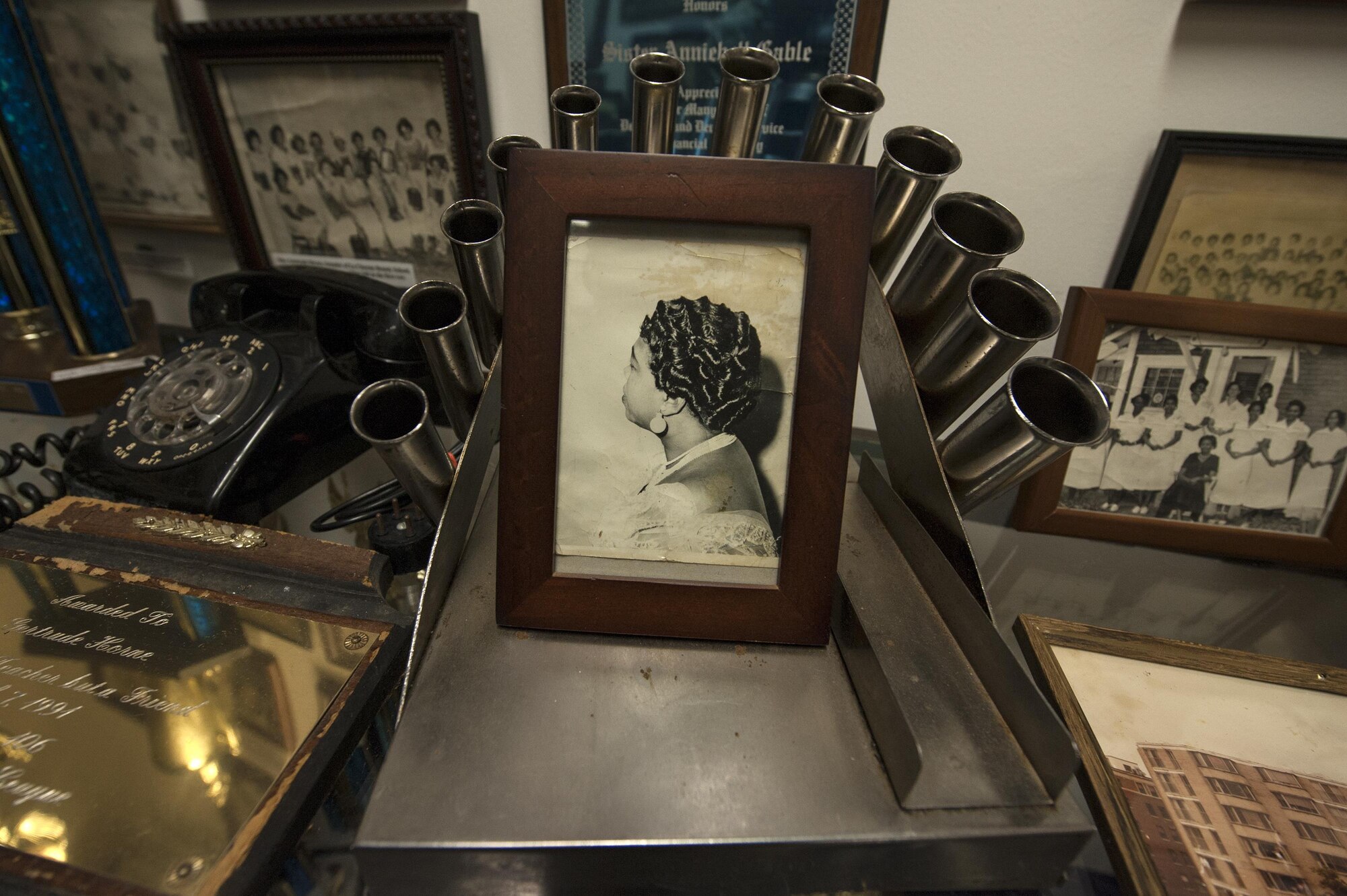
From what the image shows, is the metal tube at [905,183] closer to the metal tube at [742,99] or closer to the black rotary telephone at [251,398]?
the metal tube at [742,99]

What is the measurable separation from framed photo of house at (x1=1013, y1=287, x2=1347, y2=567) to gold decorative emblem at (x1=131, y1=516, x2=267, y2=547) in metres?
0.88

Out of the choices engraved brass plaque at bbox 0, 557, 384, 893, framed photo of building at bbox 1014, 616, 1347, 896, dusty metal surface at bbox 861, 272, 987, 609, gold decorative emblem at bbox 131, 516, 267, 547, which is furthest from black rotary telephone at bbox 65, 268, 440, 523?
framed photo of building at bbox 1014, 616, 1347, 896

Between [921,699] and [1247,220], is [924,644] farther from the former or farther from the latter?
[1247,220]

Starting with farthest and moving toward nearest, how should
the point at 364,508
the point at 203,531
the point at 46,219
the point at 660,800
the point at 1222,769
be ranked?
1. the point at 46,219
2. the point at 364,508
3. the point at 203,531
4. the point at 1222,769
5. the point at 660,800

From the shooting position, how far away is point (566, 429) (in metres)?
0.45

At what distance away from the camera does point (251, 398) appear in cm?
76

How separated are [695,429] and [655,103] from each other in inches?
12.3

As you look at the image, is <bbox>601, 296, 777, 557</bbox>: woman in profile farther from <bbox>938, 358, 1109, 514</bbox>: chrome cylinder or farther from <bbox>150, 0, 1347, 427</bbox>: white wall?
<bbox>150, 0, 1347, 427</bbox>: white wall

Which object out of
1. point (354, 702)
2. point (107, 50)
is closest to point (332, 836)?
point (354, 702)

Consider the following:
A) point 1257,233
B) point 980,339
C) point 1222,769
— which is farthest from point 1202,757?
point 1257,233

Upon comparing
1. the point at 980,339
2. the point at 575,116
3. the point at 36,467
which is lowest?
the point at 36,467

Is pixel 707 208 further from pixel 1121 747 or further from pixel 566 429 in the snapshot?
pixel 1121 747

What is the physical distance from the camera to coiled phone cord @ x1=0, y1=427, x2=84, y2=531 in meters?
0.70

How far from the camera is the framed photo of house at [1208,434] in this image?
26.2 inches
